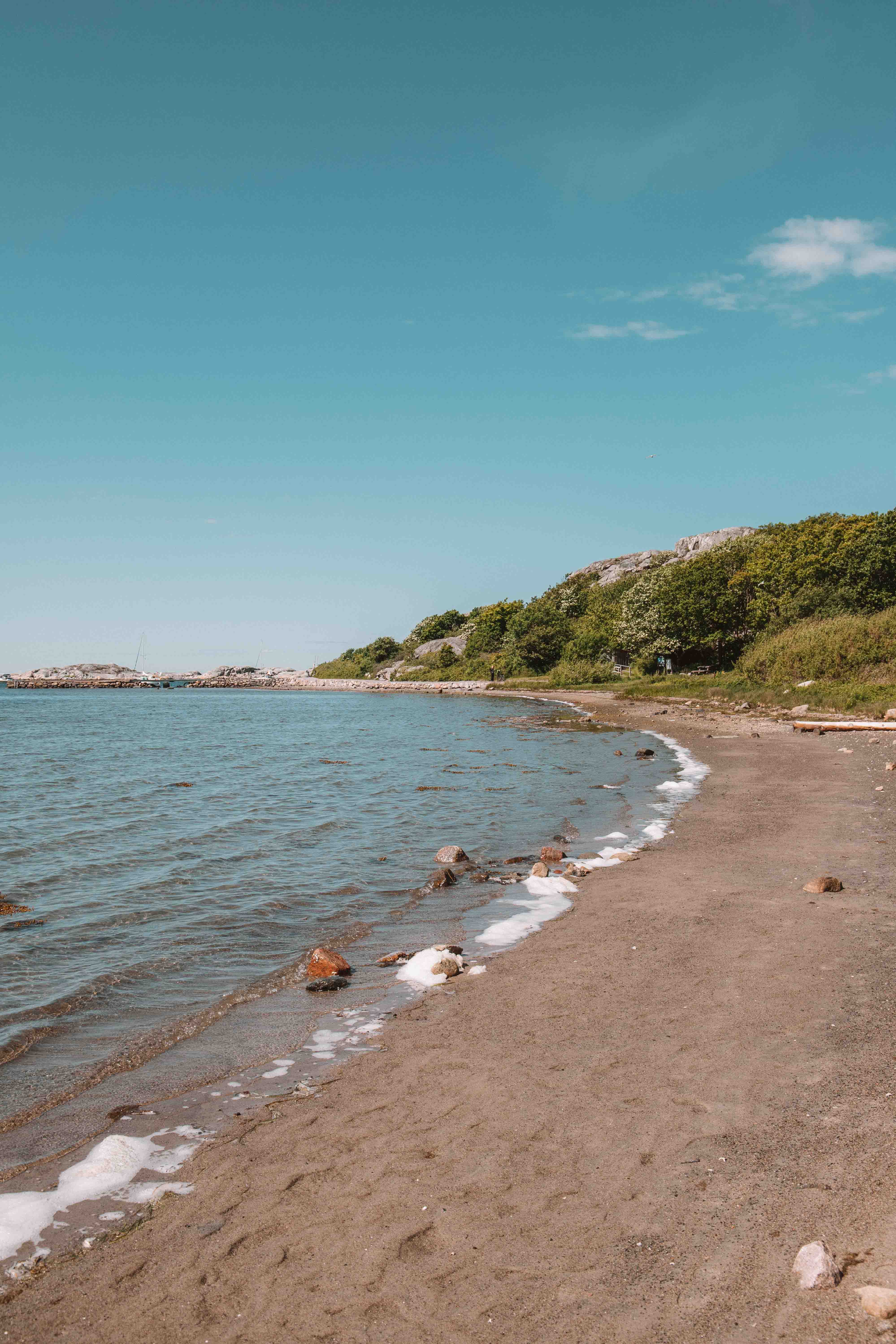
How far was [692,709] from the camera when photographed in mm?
45812

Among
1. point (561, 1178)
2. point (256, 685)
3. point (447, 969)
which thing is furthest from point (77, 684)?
point (561, 1178)

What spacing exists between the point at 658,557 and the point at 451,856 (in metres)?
130

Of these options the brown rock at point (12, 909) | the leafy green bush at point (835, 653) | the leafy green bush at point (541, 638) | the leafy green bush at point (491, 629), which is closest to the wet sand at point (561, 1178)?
the brown rock at point (12, 909)

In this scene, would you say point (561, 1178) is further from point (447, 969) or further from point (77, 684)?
point (77, 684)

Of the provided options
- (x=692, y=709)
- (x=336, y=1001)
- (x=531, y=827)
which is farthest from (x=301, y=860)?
(x=692, y=709)

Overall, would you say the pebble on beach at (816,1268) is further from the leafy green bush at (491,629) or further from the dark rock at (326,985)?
the leafy green bush at (491,629)

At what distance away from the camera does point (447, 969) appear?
8.53m

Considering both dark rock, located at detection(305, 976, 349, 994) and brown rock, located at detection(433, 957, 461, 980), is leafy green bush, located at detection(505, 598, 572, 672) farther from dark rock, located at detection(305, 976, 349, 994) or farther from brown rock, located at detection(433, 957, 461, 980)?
dark rock, located at detection(305, 976, 349, 994)

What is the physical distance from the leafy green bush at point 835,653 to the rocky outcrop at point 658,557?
7475 cm

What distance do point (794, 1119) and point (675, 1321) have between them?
6.53 ft

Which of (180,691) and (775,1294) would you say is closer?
(775,1294)

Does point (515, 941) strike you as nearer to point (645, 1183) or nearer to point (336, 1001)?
point (336, 1001)

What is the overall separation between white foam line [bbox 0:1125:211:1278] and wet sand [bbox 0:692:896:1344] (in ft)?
0.71

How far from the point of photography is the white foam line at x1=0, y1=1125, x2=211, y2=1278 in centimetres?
459
